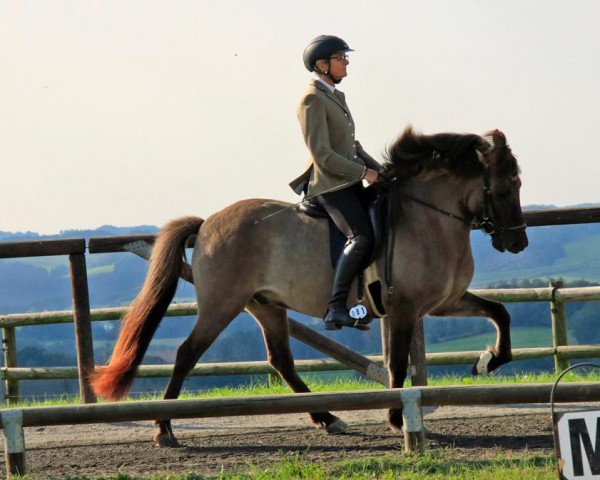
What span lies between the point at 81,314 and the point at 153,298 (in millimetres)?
1915

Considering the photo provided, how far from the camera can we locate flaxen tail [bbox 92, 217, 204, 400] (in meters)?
9.42

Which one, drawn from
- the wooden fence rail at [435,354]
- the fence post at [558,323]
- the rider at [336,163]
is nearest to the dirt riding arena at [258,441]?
the rider at [336,163]

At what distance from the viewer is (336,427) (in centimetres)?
902

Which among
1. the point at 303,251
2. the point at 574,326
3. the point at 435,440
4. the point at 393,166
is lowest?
the point at 574,326

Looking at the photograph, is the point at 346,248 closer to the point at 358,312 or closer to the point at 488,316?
the point at 358,312

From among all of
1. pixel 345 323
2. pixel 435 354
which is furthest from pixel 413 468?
pixel 435 354

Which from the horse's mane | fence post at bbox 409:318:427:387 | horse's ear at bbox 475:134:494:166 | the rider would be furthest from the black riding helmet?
fence post at bbox 409:318:427:387

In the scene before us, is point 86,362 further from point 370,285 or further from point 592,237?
point 592,237

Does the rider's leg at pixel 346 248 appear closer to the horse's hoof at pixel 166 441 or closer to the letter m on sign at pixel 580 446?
the horse's hoof at pixel 166 441

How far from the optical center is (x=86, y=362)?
1120cm

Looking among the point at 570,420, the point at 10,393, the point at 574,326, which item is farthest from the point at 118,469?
the point at 574,326

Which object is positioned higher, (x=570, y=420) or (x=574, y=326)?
(x=570, y=420)

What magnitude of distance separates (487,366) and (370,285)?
3.65ft

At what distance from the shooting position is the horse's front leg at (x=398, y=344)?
8672 mm
